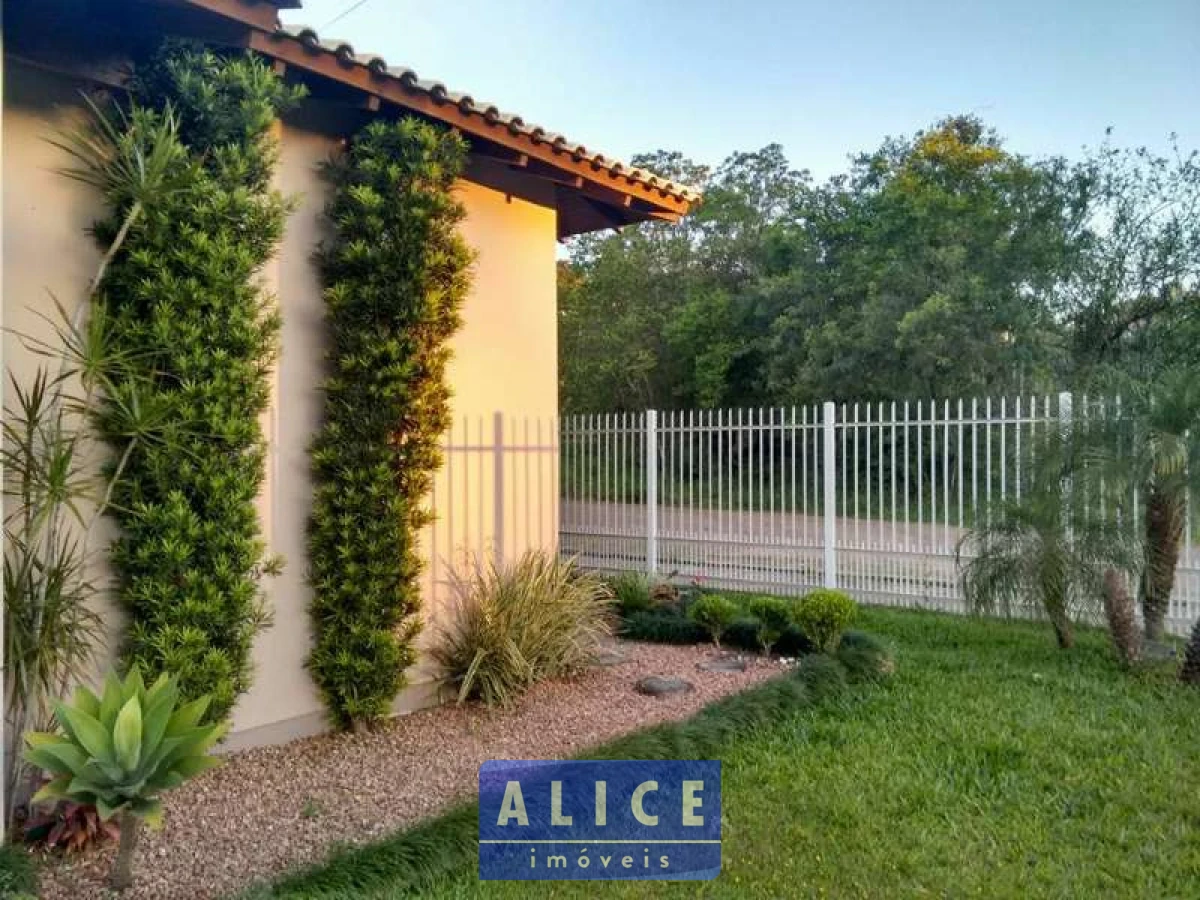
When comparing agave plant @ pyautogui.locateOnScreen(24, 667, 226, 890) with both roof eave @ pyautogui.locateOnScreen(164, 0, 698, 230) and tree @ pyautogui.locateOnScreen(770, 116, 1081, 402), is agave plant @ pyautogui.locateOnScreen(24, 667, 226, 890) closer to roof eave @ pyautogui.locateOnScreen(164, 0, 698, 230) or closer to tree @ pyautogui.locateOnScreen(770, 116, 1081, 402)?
roof eave @ pyautogui.locateOnScreen(164, 0, 698, 230)

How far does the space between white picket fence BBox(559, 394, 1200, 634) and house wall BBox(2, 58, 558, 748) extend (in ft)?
11.7

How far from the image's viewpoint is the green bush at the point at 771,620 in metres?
Answer: 6.91

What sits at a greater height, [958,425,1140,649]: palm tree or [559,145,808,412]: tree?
[559,145,808,412]: tree

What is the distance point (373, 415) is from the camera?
5242 mm

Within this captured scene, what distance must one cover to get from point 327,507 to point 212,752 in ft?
4.86

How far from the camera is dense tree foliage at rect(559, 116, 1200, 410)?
16297 mm

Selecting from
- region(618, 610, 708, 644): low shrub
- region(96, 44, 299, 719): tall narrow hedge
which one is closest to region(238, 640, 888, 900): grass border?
region(618, 610, 708, 644): low shrub

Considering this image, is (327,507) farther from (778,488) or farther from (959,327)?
(959,327)

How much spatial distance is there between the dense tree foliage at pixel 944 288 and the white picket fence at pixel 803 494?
635 cm

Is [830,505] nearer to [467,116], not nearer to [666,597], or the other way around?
[666,597]

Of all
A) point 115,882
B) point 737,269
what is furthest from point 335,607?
point 737,269
